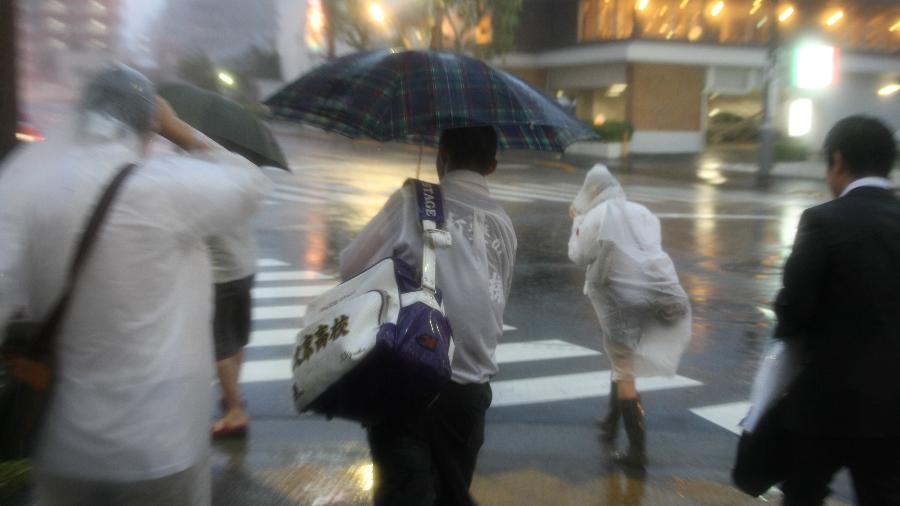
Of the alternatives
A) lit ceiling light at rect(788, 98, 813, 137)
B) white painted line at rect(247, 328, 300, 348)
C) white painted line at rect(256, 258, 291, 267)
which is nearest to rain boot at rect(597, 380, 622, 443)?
white painted line at rect(247, 328, 300, 348)

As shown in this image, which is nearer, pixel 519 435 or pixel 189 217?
pixel 189 217

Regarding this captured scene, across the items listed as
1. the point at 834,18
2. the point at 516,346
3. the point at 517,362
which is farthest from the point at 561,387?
the point at 834,18

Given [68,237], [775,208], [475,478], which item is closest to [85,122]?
[68,237]

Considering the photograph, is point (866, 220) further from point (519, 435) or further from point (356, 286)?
point (519, 435)

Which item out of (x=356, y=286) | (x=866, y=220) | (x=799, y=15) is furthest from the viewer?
(x=799, y=15)

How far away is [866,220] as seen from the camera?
2.73 m

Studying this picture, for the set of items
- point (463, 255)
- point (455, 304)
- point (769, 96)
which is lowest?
point (455, 304)

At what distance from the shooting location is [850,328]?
2.75m

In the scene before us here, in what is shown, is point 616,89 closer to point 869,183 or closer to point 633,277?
point 633,277

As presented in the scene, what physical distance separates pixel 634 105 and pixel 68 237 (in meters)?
33.9

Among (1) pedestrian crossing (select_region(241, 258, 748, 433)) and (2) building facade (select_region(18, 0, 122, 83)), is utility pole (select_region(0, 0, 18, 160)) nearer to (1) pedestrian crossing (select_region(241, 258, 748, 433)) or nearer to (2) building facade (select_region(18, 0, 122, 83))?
(2) building facade (select_region(18, 0, 122, 83))

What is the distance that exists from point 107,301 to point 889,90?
4293 centimetres

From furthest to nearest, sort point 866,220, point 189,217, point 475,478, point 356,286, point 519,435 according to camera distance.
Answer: point 519,435
point 475,478
point 866,220
point 356,286
point 189,217

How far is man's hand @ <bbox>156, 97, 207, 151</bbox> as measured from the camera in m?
2.31
